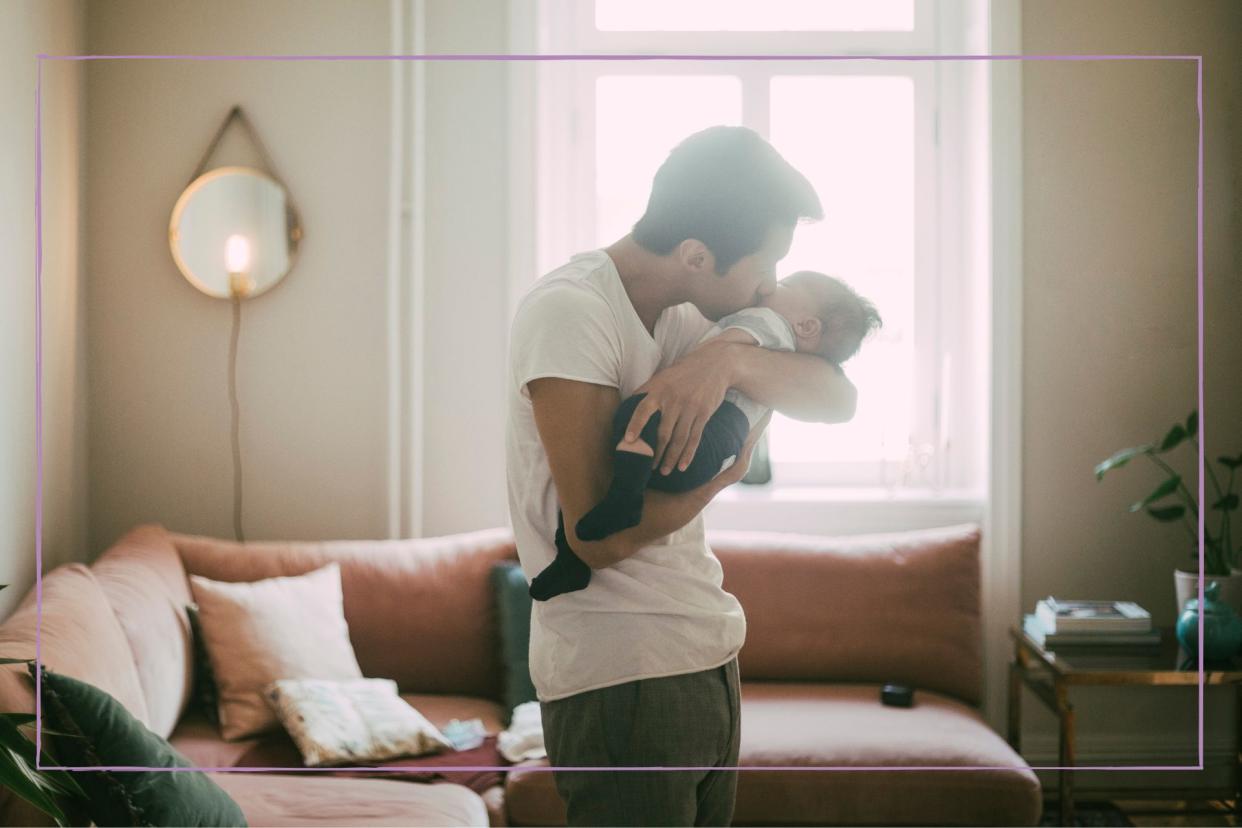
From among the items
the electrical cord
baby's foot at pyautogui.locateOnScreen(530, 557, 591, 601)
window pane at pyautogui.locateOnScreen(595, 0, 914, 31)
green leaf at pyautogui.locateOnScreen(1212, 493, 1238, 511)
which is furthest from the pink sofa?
window pane at pyautogui.locateOnScreen(595, 0, 914, 31)

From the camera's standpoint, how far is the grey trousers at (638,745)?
3.67 feet

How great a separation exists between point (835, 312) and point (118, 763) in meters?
1.19

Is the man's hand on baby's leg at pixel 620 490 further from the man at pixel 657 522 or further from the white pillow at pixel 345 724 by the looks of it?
the white pillow at pixel 345 724

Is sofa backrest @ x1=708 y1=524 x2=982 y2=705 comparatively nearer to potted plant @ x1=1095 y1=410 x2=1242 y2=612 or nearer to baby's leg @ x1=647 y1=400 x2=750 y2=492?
potted plant @ x1=1095 y1=410 x2=1242 y2=612

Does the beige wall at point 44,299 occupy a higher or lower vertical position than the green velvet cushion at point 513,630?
higher

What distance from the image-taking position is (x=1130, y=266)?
2596mm

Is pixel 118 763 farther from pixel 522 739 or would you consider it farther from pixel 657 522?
pixel 657 522

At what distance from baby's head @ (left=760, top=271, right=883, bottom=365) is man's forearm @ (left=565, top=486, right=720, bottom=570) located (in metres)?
0.43

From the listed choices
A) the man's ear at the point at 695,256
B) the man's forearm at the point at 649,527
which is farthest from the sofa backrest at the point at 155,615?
the man's ear at the point at 695,256

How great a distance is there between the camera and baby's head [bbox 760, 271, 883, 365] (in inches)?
58.2

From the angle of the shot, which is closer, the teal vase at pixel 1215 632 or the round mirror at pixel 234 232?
the teal vase at pixel 1215 632

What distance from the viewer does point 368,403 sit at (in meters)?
2.72

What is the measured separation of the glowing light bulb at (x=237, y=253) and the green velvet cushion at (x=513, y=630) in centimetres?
99

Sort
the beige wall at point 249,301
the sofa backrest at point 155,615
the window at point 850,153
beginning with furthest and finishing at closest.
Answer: the beige wall at point 249,301, the window at point 850,153, the sofa backrest at point 155,615
